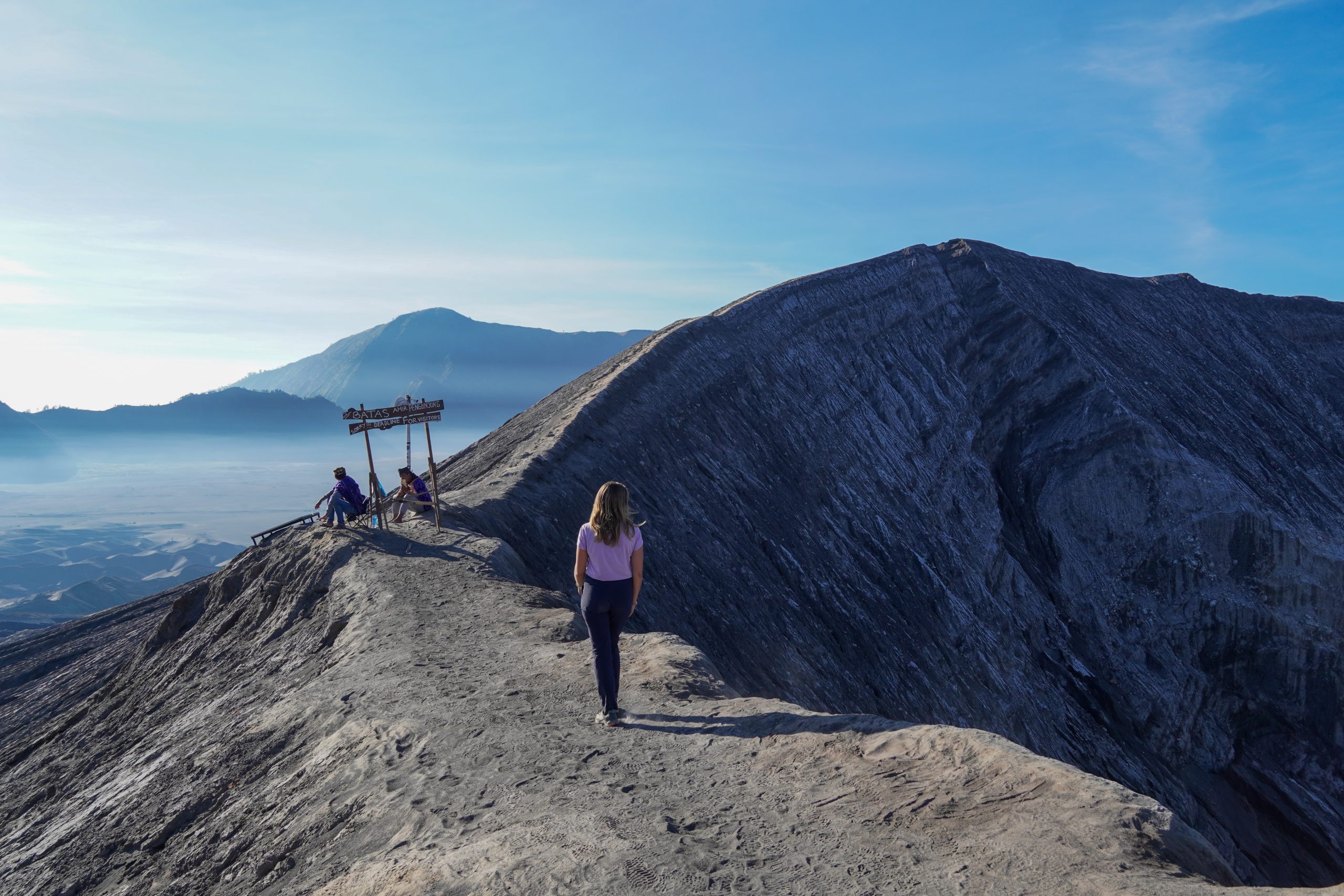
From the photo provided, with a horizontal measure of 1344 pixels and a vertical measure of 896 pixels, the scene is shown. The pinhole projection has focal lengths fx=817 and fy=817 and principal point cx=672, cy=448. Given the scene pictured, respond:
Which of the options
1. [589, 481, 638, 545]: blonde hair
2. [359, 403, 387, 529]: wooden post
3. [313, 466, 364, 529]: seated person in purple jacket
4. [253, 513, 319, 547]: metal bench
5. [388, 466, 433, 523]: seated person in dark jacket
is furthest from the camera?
[253, 513, 319, 547]: metal bench

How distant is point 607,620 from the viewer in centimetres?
721

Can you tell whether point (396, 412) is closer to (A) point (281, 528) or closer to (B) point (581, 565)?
(A) point (281, 528)

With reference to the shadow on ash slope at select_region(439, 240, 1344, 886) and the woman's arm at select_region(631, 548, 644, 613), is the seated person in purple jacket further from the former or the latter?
the woman's arm at select_region(631, 548, 644, 613)

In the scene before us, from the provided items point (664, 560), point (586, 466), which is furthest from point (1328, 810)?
point (586, 466)

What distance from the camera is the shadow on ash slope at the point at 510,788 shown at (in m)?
5.04

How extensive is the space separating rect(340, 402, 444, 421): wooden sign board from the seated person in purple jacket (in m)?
1.00

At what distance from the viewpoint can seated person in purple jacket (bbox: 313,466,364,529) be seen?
1522 cm

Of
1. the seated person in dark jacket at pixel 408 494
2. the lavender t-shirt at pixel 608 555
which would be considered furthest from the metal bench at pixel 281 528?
the lavender t-shirt at pixel 608 555

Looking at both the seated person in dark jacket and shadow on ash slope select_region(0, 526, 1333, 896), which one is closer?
shadow on ash slope select_region(0, 526, 1333, 896)

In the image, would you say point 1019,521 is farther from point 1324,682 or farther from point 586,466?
point 586,466

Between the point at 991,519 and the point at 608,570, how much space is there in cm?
2967

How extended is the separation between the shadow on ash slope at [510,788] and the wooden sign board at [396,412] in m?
3.52

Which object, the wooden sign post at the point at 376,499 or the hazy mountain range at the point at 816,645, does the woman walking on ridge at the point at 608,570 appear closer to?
the hazy mountain range at the point at 816,645

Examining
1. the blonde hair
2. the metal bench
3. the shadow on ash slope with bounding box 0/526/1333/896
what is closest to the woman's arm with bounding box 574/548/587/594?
the blonde hair
